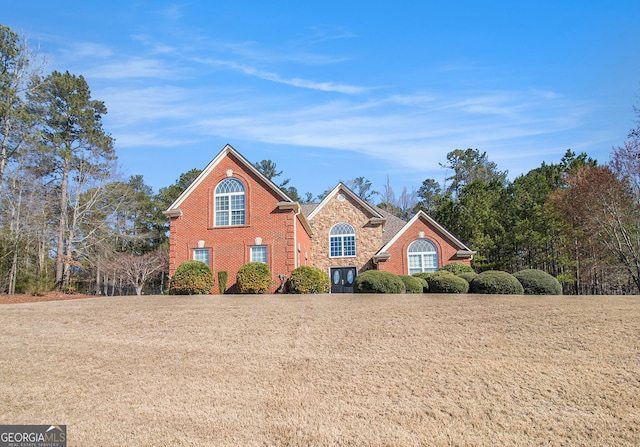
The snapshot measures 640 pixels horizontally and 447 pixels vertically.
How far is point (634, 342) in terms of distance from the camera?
977 centimetres

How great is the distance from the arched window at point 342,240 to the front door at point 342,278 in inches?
37.3

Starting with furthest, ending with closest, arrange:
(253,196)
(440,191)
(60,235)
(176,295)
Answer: (440,191)
(60,235)
(253,196)
(176,295)

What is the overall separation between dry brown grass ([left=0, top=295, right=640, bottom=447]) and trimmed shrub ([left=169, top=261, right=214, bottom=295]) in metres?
6.99

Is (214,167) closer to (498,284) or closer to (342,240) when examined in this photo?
(342,240)

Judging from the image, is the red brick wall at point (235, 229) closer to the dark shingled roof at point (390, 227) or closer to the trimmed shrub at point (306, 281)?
the trimmed shrub at point (306, 281)

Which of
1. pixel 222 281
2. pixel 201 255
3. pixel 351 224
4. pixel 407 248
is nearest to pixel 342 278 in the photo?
pixel 351 224

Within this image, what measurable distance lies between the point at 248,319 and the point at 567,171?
3038 cm

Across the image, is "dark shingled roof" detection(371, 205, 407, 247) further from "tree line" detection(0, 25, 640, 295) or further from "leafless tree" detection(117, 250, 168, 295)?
"leafless tree" detection(117, 250, 168, 295)

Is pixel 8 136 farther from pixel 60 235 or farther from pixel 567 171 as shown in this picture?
pixel 567 171

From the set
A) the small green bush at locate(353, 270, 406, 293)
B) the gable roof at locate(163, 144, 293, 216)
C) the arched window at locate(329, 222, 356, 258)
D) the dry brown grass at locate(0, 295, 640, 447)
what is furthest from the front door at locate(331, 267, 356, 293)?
the dry brown grass at locate(0, 295, 640, 447)

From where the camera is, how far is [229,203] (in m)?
23.9

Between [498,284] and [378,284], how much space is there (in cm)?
475

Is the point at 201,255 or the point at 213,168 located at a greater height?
the point at 213,168

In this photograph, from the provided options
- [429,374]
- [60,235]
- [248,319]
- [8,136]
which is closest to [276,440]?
[429,374]
